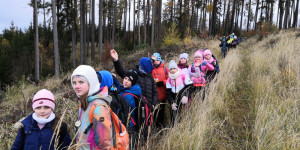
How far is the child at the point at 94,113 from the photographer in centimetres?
150

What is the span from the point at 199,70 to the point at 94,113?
2.87 m

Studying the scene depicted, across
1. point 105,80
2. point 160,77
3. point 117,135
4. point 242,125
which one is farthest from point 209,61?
point 117,135

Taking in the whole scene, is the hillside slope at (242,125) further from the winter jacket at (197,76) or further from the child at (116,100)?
Result: the child at (116,100)

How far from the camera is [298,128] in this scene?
2.13 m

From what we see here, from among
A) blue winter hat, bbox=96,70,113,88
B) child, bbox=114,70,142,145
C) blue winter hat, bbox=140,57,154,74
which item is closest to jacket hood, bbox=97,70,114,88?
blue winter hat, bbox=96,70,113,88

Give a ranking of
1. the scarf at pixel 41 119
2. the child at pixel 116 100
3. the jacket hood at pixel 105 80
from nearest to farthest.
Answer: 1. the scarf at pixel 41 119
2. the child at pixel 116 100
3. the jacket hood at pixel 105 80

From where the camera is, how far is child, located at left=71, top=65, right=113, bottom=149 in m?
1.50

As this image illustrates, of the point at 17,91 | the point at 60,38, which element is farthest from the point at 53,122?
the point at 60,38

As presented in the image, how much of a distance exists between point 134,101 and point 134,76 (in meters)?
0.41

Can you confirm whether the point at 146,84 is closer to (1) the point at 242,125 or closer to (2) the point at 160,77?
(2) the point at 160,77

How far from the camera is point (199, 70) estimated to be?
12.8 feet

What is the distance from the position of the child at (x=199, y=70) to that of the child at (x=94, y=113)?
103 inches

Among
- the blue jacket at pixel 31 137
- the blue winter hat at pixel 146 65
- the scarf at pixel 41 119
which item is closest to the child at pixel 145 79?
the blue winter hat at pixel 146 65

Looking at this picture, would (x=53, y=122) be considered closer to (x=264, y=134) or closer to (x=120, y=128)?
(x=120, y=128)
